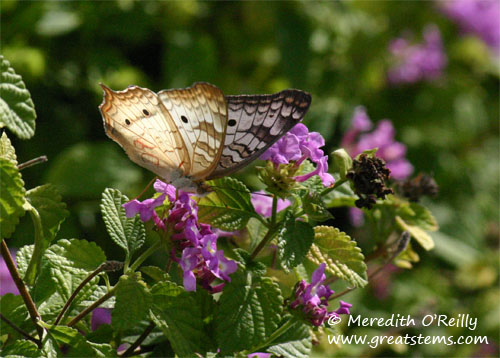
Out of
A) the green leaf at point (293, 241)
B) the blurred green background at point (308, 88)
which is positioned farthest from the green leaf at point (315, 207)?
the blurred green background at point (308, 88)

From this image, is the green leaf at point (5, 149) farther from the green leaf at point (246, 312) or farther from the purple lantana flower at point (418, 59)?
the purple lantana flower at point (418, 59)

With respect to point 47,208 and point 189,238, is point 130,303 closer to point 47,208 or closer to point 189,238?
point 189,238

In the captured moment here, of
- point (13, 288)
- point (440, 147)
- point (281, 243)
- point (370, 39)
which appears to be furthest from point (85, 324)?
point (440, 147)

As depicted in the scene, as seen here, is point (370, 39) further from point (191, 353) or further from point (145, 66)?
point (191, 353)

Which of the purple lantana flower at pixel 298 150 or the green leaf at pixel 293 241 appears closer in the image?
the green leaf at pixel 293 241

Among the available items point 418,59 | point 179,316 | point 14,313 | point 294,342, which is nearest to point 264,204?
point 294,342
